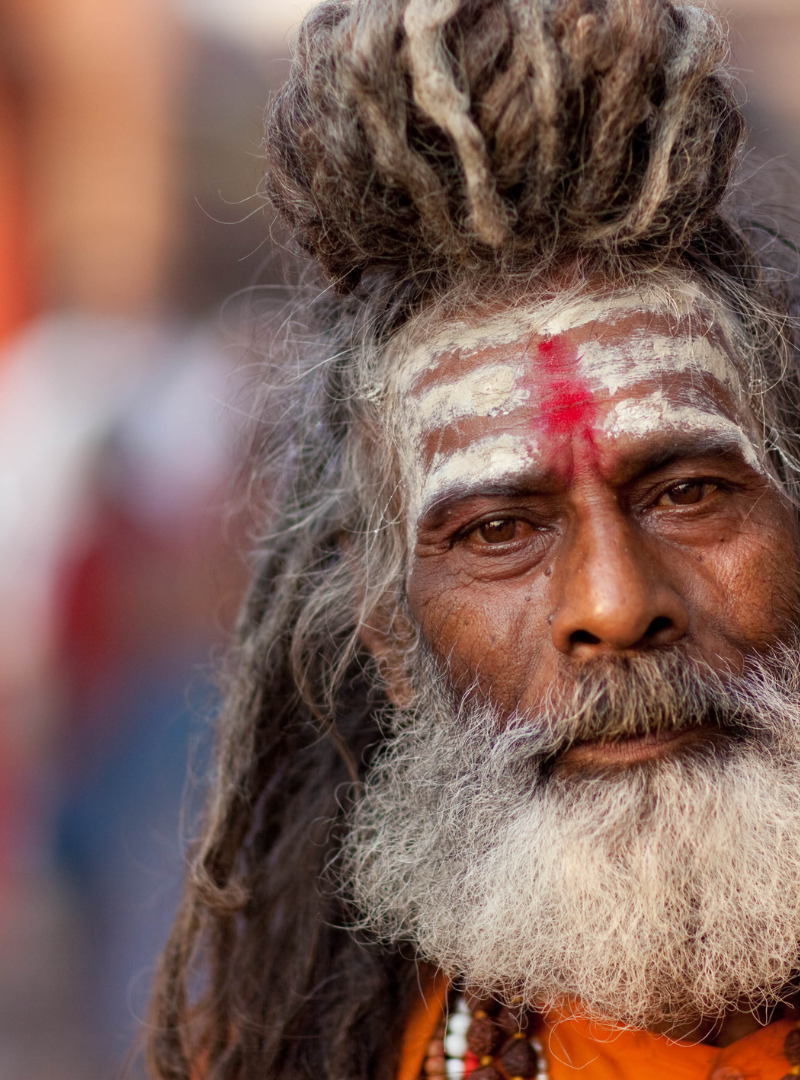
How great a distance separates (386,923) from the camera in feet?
7.41

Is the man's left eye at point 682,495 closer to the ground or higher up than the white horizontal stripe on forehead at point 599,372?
closer to the ground

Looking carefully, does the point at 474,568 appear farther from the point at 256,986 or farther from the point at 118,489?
the point at 118,489

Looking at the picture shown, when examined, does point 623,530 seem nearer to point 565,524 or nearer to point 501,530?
point 565,524

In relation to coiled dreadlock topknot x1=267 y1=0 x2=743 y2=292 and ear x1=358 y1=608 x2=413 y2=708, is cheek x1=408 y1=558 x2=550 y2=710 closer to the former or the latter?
ear x1=358 y1=608 x2=413 y2=708

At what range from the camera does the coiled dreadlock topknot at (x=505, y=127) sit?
1600mm

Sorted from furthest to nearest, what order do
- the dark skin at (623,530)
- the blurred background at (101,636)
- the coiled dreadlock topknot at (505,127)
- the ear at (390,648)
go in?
the blurred background at (101,636) < the ear at (390,648) < the dark skin at (623,530) < the coiled dreadlock topknot at (505,127)

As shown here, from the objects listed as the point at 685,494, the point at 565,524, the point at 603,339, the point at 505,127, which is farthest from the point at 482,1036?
the point at 505,127

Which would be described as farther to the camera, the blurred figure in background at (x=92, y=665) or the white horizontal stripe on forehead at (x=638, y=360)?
the blurred figure in background at (x=92, y=665)

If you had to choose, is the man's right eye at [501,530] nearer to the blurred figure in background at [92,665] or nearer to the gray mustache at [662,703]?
the gray mustache at [662,703]

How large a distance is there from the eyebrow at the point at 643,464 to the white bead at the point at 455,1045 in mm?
1074

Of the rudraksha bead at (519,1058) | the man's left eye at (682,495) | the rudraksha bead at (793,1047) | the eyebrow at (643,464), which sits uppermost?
the eyebrow at (643,464)

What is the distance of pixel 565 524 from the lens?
1.82 metres

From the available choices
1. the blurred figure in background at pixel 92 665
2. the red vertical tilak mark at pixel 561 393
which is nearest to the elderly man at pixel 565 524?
the red vertical tilak mark at pixel 561 393

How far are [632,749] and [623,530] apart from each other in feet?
1.23
